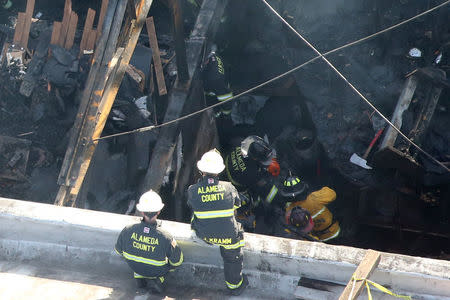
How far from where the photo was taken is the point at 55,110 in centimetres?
753

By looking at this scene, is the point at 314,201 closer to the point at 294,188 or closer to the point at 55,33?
the point at 294,188

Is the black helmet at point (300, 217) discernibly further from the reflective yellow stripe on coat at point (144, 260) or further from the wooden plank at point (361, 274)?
the reflective yellow stripe on coat at point (144, 260)

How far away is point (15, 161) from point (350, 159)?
555 cm

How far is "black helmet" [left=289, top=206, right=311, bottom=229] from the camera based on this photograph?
19.9 feet

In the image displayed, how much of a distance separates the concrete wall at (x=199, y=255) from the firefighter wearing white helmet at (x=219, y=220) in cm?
18

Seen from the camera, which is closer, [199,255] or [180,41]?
[199,255]

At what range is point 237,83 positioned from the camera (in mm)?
9250

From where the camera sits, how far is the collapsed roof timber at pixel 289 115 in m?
7.11

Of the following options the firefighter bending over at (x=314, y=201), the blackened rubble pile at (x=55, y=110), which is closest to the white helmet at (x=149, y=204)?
the firefighter bending over at (x=314, y=201)

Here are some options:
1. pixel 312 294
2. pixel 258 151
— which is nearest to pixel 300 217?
pixel 258 151

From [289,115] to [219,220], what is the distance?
188 inches

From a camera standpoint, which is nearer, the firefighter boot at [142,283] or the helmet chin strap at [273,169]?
A: the firefighter boot at [142,283]

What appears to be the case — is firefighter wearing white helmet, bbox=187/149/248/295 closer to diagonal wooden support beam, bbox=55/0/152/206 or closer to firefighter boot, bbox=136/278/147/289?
firefighter boot, bbox=136/278/147/289

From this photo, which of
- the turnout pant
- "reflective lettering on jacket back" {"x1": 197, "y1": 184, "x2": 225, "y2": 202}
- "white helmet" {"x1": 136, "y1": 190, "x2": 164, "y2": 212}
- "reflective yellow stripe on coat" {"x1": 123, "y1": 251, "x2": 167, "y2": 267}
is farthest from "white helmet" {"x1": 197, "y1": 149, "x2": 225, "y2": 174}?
"reflective yellow stripe on coat" {"x1": 123, "y1": 251, "x2": 167, "y2": 267}
